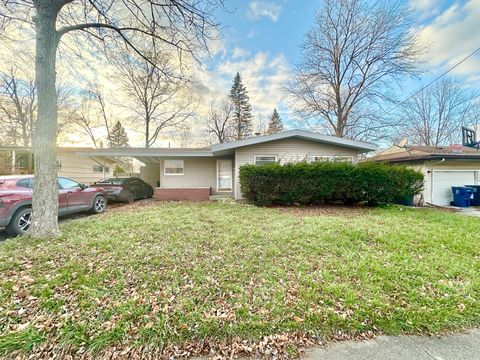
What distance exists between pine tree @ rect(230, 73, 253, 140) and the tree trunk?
2719 cm

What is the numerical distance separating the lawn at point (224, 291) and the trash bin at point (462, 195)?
863 cm

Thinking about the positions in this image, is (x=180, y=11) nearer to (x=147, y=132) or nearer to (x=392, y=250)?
(x=392, y=250)

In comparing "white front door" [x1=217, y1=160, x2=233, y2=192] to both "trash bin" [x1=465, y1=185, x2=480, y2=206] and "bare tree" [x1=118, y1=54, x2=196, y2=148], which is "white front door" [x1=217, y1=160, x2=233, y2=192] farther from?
"trash bin" [x1=465, y1=185, x2=480, y2=206]

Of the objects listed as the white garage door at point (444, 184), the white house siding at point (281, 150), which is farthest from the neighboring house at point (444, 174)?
the white house siding at point (281, 150)

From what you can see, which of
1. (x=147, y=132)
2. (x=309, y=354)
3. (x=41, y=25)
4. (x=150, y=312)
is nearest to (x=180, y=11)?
(x=41, y=25)

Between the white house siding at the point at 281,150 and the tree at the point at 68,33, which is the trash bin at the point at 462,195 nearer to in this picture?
the white house siding at the point at 281,150

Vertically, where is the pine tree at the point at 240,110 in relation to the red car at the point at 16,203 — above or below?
above

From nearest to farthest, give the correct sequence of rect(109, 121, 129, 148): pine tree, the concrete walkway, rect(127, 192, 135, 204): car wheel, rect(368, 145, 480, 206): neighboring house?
1. the concrete walkway
2. rect(368, 145, 480, 206): neighboring house
3. rect(127, 192, 135, 204): car wheel
4. rect(109, 121, 129, 148): pine tree

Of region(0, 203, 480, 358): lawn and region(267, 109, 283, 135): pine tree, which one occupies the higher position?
region(267, 109, 283, 135): pine tree

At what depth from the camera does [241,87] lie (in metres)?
33.2

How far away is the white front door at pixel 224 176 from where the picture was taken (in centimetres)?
1392

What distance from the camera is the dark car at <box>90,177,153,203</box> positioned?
10.7 m

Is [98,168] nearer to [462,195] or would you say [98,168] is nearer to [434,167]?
[434,167]

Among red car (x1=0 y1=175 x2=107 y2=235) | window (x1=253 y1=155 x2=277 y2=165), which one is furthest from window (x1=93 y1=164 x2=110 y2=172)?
window (x1=253 y1=155 x2=277 y2=165)
